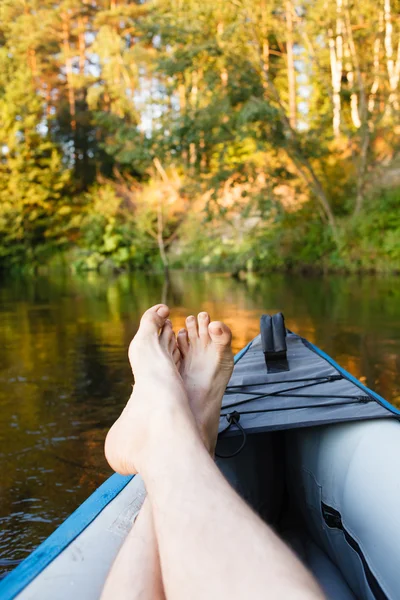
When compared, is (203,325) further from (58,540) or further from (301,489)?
(58,540)

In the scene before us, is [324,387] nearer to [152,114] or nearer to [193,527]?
[193,527]

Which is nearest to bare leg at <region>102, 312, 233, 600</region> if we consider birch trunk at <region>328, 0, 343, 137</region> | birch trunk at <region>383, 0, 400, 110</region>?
birch trunk at <region>383, 0, 400, 110</region>

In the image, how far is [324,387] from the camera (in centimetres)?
162

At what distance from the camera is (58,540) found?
99cm

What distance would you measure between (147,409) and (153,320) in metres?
0.43

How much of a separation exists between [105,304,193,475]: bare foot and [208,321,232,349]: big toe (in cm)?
12

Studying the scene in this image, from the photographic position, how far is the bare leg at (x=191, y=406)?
807 millimetres

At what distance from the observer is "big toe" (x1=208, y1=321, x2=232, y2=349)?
138 centimetres

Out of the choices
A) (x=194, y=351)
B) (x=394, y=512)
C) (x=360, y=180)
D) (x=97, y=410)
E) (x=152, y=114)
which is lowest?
(x=97, y=410)

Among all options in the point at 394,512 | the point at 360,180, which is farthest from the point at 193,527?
the point at 360,180

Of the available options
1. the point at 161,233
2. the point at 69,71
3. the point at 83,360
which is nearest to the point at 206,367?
the point at 83,360

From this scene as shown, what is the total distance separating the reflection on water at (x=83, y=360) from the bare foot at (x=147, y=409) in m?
0.74

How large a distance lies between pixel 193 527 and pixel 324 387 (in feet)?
3.12

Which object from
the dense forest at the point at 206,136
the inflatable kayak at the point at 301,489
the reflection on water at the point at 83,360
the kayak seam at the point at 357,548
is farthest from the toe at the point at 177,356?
the dense forest at the point at 206,136
